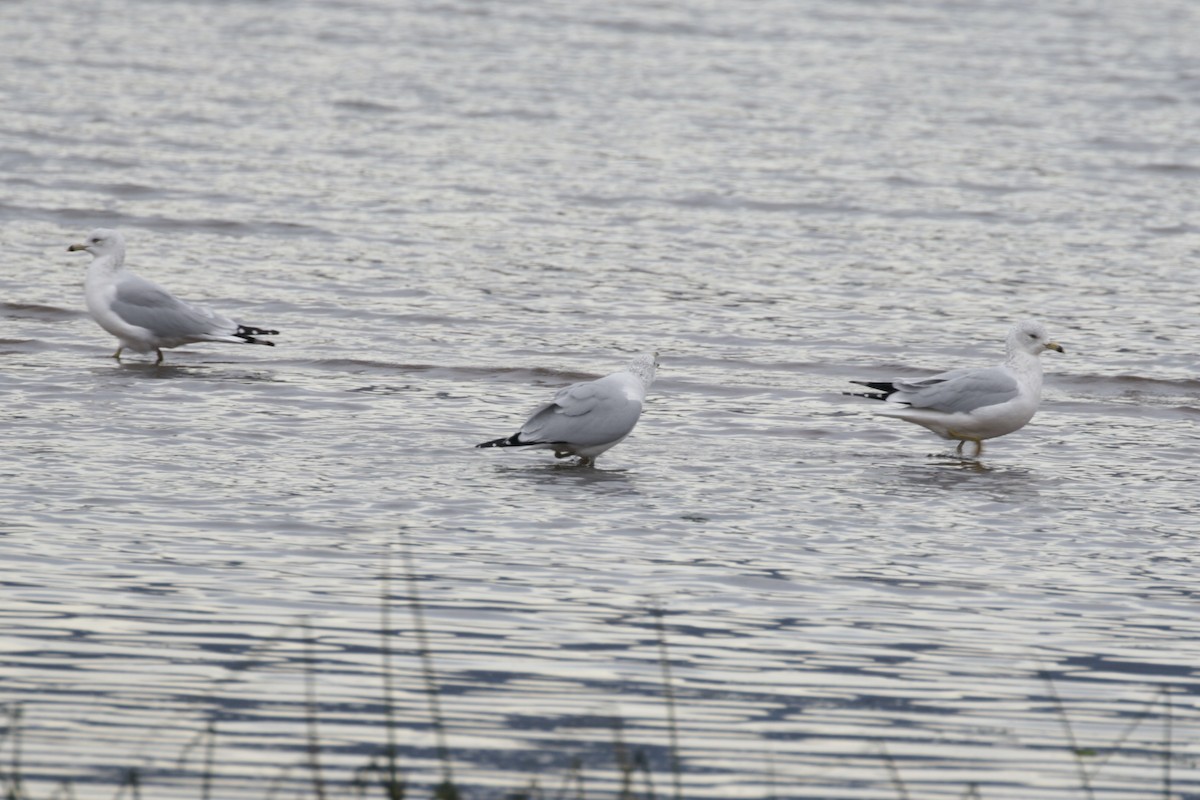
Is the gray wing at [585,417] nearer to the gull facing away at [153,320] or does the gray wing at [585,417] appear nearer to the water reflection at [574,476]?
the water reflection at [574,476]

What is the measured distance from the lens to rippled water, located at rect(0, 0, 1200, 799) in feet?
16.5

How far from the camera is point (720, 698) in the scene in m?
5.24

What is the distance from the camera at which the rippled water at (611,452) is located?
5.02 metres

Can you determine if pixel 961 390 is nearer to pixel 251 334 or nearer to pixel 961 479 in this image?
pixel 961 479

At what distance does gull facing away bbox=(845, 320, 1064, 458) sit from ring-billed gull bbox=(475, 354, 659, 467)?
4.61 ft

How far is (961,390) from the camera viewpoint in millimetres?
9477

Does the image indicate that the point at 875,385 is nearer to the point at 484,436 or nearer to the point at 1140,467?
the point at 1140,467

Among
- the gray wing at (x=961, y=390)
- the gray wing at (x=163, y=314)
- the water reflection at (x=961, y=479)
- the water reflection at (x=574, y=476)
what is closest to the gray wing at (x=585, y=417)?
the water reflection at (x=574, y=476)

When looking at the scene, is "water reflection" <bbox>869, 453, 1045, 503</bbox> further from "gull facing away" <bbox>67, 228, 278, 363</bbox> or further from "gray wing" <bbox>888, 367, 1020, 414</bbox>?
"gull facing away" <bbox>67, 228, 278, 363</bbox>

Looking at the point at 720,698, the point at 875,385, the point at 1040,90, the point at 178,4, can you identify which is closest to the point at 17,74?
the point at 178,4

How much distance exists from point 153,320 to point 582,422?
3.79 metres

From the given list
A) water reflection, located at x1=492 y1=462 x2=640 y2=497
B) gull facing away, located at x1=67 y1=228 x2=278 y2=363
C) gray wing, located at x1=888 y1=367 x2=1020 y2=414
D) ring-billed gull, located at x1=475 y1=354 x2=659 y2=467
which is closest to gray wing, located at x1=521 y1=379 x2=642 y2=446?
ring-billed gull, located at x1=475 y1=354 x2=659 y2=467

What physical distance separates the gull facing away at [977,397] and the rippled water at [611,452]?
0.22 metres

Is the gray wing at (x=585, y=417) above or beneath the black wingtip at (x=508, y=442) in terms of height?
above
